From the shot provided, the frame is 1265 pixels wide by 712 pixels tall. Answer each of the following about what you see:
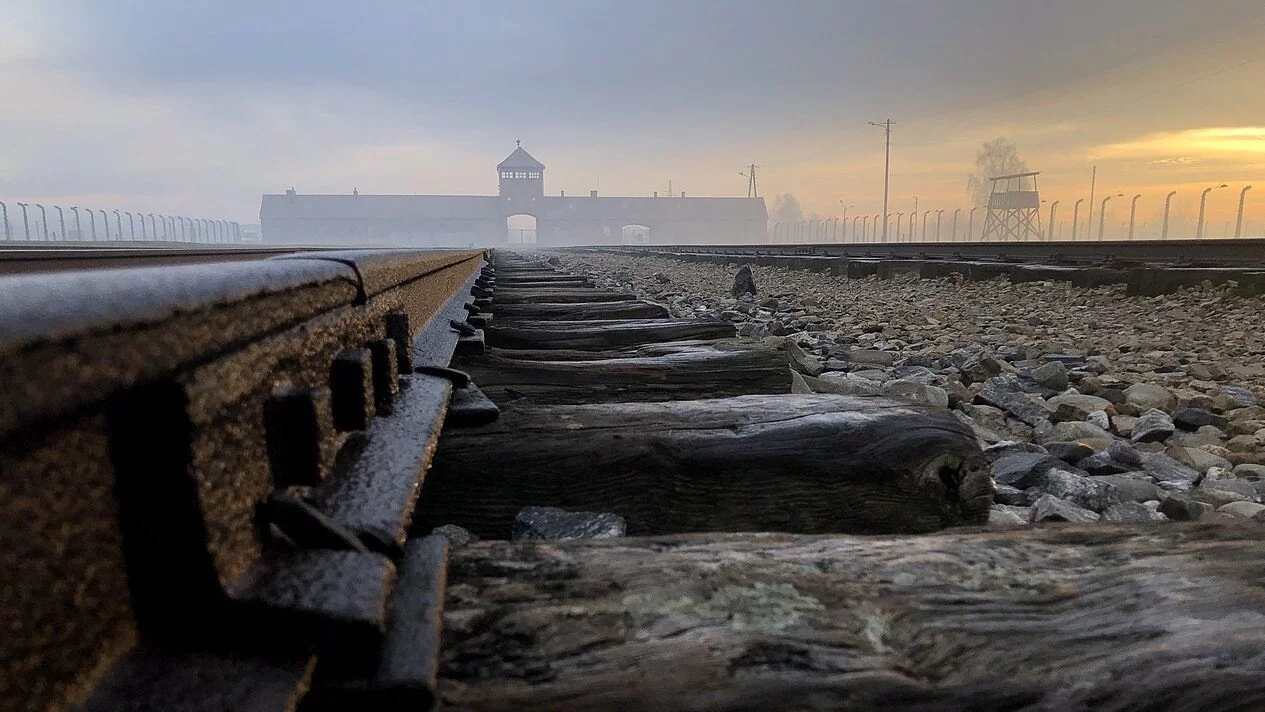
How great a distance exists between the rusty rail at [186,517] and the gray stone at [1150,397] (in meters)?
3.16

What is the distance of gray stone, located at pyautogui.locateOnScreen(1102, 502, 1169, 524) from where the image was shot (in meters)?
1.88

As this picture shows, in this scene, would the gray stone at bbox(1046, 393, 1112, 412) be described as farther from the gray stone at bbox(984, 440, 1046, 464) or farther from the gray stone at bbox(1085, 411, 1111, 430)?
the gray stone at bbox(984, 440, 1046, 464)

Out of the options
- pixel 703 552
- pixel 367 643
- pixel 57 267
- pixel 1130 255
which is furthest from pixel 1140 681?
pixel 1130 255

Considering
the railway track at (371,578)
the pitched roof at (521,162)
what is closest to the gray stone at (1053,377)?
the railway track at (371,578)

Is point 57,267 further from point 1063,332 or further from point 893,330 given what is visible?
point 1063,332

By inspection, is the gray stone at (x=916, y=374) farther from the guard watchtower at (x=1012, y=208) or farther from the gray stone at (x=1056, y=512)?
the guard watchtower at (x=1012, y=208)

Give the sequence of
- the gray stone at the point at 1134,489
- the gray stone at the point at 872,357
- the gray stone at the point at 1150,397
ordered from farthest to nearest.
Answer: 1. the gray stone at the point at 872,357
2. the gray stone at the point at 1150,397
3. the gray stone at the point at 1134,489

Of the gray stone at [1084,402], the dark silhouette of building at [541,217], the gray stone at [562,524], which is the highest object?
the dark silhouette of building at [541,217]

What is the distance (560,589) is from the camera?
78cm

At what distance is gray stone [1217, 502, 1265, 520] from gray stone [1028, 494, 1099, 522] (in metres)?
0.40

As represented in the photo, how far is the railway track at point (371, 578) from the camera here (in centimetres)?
49

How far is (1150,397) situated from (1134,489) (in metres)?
1.23

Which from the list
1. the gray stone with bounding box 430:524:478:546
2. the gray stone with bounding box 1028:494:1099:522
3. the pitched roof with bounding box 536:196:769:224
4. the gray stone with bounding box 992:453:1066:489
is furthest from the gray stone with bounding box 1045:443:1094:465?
the pitched roof with bounding box 536:196:769:224

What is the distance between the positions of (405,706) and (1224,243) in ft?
43.3
